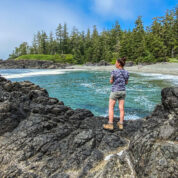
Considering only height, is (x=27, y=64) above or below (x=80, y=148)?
above

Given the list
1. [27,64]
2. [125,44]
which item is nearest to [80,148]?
[125,44]

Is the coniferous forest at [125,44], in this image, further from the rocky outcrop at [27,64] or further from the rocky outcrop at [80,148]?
the rocky outcrop at [80,148]

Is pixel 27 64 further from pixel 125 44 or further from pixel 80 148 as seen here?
pixel 80 148

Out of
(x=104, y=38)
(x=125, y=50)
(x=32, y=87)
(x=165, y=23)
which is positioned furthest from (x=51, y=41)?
(x=32, y=87)

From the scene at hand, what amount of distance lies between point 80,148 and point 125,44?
67.6 meters

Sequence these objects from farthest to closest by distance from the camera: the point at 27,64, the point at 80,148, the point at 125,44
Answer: the point at 27,64 → the point at 125,44 → the point at 80,148

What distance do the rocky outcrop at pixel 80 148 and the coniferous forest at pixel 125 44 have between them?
57.5 m

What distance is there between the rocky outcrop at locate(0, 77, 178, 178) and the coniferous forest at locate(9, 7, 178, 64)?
5753 centimetres

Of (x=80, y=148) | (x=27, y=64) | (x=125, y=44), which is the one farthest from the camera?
(x=27, y=64)

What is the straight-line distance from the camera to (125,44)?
6681cm

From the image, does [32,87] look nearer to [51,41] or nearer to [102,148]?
[102,148]

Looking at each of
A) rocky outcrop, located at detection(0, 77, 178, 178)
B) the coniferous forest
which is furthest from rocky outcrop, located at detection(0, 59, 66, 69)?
rocky outcrop, located at detection(0, 77, 178, 178)

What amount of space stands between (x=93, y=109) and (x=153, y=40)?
5553 cm

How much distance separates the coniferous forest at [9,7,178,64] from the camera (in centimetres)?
5891
